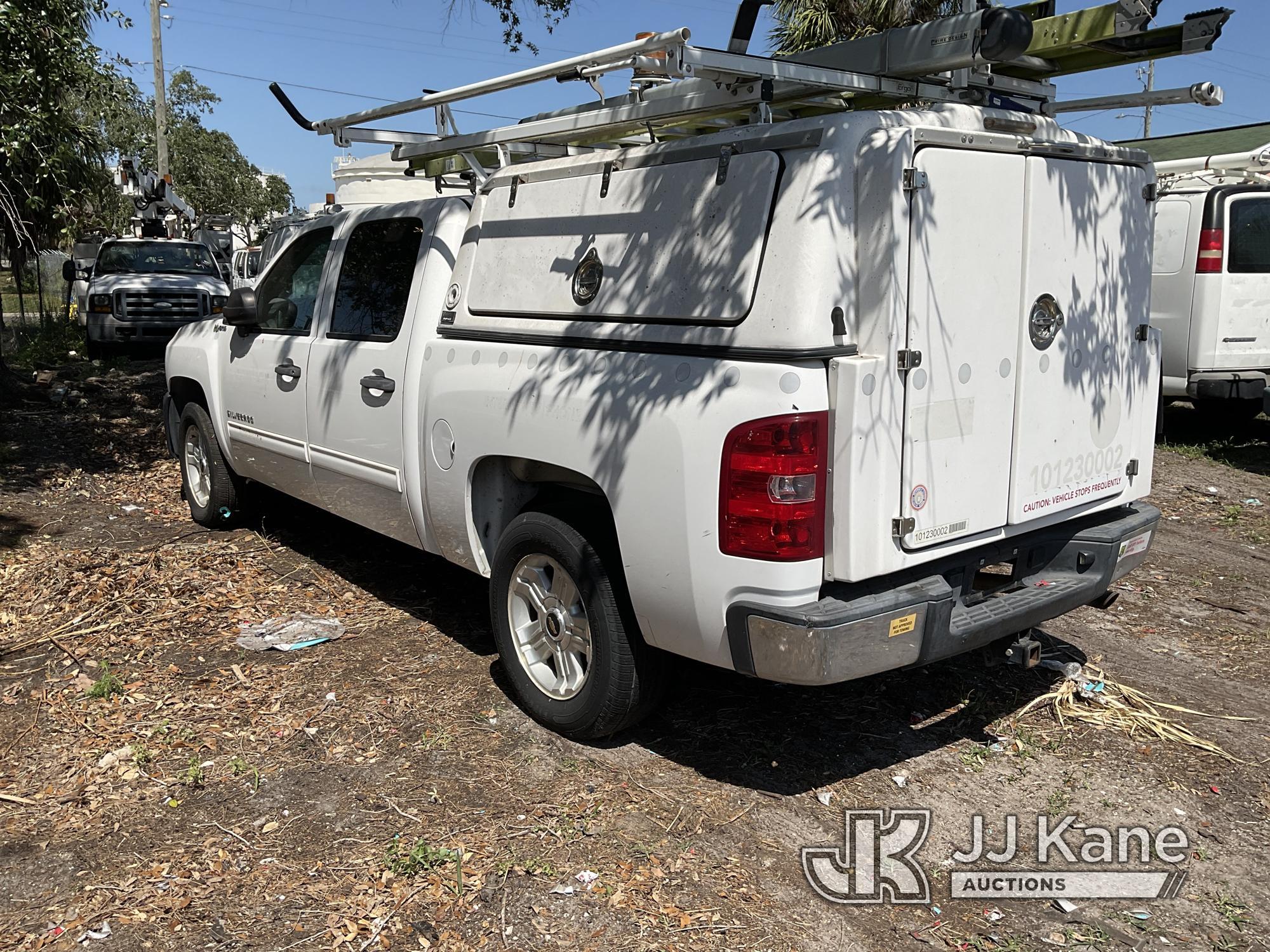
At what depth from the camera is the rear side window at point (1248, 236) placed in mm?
10008

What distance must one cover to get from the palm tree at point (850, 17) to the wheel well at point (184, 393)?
30.0ft

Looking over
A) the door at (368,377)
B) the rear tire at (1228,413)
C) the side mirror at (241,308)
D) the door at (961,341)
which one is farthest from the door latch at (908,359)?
the rear tire at (1228,413)

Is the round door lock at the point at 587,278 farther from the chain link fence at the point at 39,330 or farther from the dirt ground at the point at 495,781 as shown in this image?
the chain link fence at the point at 39,330

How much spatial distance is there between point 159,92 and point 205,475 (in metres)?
21.9

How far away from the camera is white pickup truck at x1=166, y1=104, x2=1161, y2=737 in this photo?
3357 millimetres

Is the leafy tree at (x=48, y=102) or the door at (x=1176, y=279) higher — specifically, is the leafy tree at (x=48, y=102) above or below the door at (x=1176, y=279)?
above

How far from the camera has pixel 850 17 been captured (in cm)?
1362

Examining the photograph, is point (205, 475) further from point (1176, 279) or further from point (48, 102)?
point (1176, 279)

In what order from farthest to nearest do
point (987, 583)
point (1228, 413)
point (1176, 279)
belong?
point (1228, 413) → point (1176, 279) → point (987, 583)

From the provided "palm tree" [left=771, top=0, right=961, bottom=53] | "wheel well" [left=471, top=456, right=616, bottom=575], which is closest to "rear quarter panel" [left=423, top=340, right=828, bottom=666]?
"wheel well" [left=471, top=456, right=616, bottom=575]

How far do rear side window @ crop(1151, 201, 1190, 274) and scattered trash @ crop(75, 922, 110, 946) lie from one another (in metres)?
10.1

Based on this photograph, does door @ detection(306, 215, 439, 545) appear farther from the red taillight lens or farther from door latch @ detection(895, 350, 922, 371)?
door latch @ detection(895, 350, 922, 371)

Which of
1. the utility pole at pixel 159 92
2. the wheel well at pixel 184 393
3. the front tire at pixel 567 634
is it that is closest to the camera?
the front tire at pixel 567 634

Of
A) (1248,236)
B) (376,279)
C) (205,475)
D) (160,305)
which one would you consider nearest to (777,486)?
(376,279)
